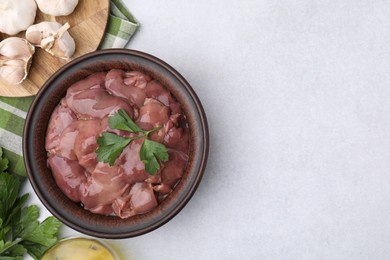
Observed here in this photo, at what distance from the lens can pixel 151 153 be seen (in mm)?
1664

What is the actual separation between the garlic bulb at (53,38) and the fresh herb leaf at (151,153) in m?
0.51

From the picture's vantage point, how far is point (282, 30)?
2.04 meters

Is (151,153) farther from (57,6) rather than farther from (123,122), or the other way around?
(57,6)

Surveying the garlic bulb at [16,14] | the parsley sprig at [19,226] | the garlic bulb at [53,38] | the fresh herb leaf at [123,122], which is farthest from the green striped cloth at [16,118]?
the fresh herb leaf at [123,122]

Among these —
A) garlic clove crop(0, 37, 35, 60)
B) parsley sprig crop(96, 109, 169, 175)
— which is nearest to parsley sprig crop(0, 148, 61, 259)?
garlic clove crop(0, 37, 35, 60)

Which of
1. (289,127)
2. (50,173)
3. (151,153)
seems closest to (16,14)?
(50,173)

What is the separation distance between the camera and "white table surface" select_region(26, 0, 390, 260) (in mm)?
2027

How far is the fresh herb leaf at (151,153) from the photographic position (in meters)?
→ 1.66

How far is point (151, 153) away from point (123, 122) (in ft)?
0.43

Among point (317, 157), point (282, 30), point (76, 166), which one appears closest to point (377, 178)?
point (317, 157)

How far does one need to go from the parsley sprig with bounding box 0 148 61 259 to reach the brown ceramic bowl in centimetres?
22

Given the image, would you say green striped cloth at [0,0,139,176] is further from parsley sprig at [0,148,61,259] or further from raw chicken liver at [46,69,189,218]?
raw chicken liver at [46,69,189,218]

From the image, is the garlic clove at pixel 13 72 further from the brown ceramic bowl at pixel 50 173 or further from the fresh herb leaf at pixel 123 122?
the fresh herb leaf at pixel 123 122

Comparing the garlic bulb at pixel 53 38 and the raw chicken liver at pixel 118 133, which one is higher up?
the garlic bulb at pixel 53 38
